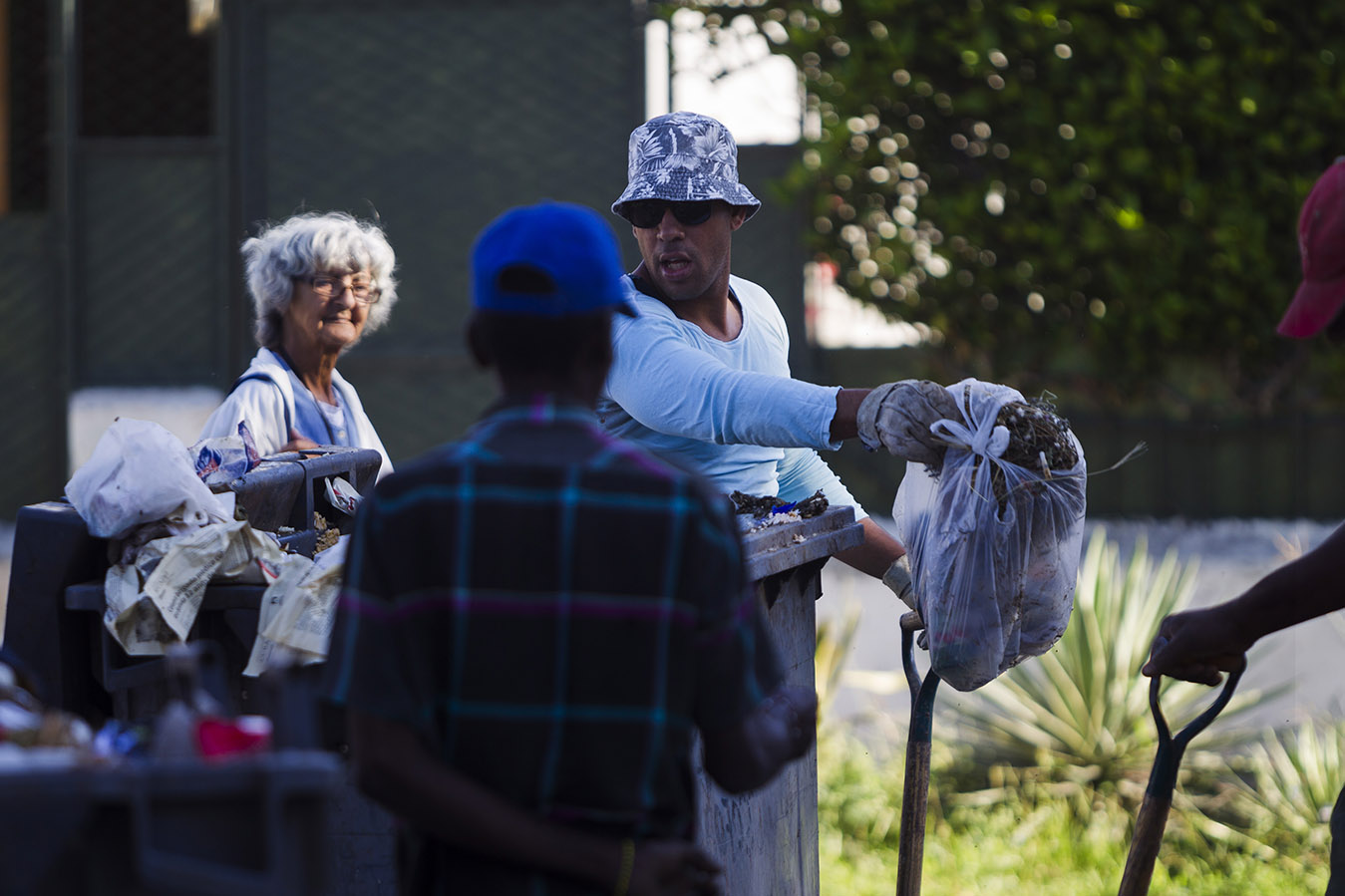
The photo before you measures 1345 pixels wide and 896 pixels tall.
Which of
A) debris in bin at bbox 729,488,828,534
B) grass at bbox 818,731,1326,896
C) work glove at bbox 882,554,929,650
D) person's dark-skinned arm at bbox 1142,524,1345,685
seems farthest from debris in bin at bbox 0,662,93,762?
grass at bbox 818,731,1326,896

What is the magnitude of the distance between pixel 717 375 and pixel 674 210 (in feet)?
1.82

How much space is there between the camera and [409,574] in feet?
5.35

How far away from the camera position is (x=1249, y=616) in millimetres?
2492

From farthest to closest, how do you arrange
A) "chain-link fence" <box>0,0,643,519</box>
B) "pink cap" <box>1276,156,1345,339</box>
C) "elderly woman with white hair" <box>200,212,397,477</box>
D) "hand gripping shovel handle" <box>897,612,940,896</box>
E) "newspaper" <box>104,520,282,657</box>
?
"chain-link fence" <box>0,0,643,519</box> → "elderly woman with white hair" <box>200,212,397,477</box> → "hand gripping shovel handle" <box>897,612,940,896</box> → "newspaper" <box>104,520,282,657</box> → "pink cap" <box>1276,156,1345,339</box>

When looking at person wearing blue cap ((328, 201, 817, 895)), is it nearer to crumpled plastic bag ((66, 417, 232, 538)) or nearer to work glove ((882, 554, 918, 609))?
crumpled plastic bag ((66, 417, 232, 538))

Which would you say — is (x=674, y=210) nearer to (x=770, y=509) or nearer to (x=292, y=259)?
(x=770, y=509)

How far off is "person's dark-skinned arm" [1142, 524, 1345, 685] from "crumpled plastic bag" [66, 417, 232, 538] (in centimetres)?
175

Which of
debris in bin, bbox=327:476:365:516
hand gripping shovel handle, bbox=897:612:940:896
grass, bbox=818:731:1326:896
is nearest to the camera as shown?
hand gripping shovel handle, bbox=897:612:940:896

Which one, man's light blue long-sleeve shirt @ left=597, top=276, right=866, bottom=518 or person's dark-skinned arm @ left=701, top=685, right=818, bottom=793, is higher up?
man's light blue long-sleeve shirt @ left=597, top=276, right=866, bottom=518

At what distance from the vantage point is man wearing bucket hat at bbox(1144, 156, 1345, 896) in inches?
91.7

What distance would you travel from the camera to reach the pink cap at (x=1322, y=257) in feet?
7.58

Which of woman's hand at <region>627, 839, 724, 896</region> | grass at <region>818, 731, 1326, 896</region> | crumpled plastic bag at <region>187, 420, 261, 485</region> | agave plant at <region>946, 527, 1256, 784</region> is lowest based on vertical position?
grass at <region>818, 731, 1326, 896</region>

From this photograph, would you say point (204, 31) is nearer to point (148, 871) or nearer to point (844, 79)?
point (844, 79)

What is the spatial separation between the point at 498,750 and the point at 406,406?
5.58 metres
